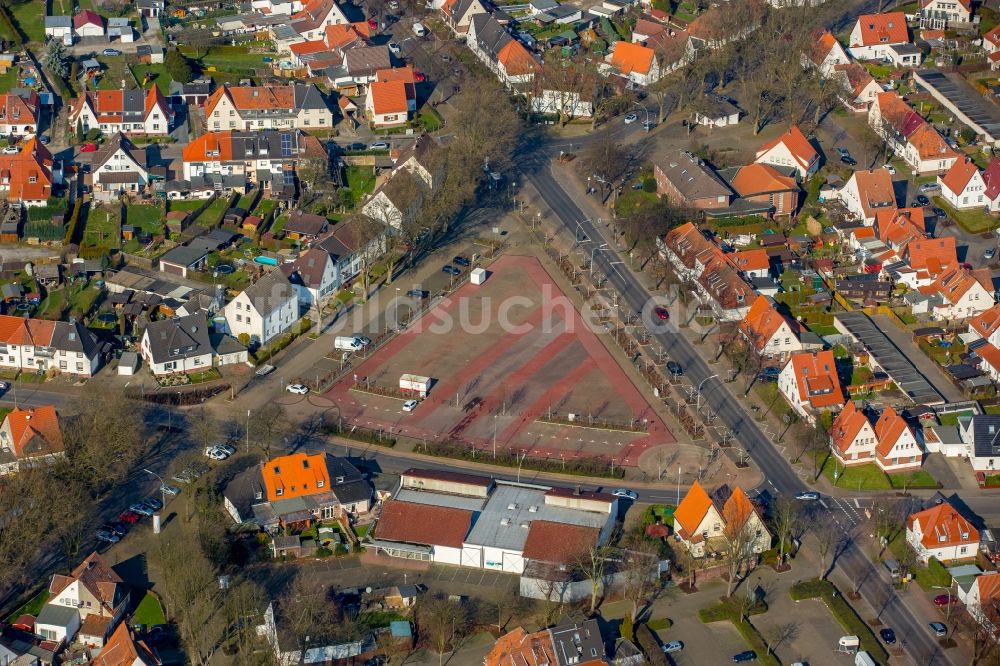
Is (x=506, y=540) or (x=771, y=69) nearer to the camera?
(x=506, y=540)

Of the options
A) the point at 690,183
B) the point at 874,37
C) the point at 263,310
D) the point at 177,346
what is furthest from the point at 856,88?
the point at 177,346

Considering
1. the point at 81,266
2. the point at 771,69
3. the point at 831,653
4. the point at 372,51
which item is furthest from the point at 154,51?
the point at 831,653

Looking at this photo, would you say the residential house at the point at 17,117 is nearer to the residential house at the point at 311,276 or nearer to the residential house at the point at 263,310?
the residential house at the point at 311,276

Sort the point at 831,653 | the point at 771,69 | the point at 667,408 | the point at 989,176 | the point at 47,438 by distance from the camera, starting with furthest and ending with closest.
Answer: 1. the point at 771,69
2. the point at 989,176
3. the point at 667,408
4. the point at 47,438
5. the point at 831,653

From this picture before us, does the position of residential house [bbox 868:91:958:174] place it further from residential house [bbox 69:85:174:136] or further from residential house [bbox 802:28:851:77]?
residential house [bbox 69:85:174:136]

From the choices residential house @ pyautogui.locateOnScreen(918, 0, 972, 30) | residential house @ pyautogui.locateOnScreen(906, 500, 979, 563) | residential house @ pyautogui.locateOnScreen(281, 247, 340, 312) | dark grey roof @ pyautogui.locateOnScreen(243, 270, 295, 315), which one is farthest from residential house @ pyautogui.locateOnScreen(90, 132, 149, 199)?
residential house @ pyautogui.locateOnScreen(918, 0, 972, 30)

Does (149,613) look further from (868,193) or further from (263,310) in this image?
(868,193)

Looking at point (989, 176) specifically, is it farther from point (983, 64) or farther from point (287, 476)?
point (287, 476)
